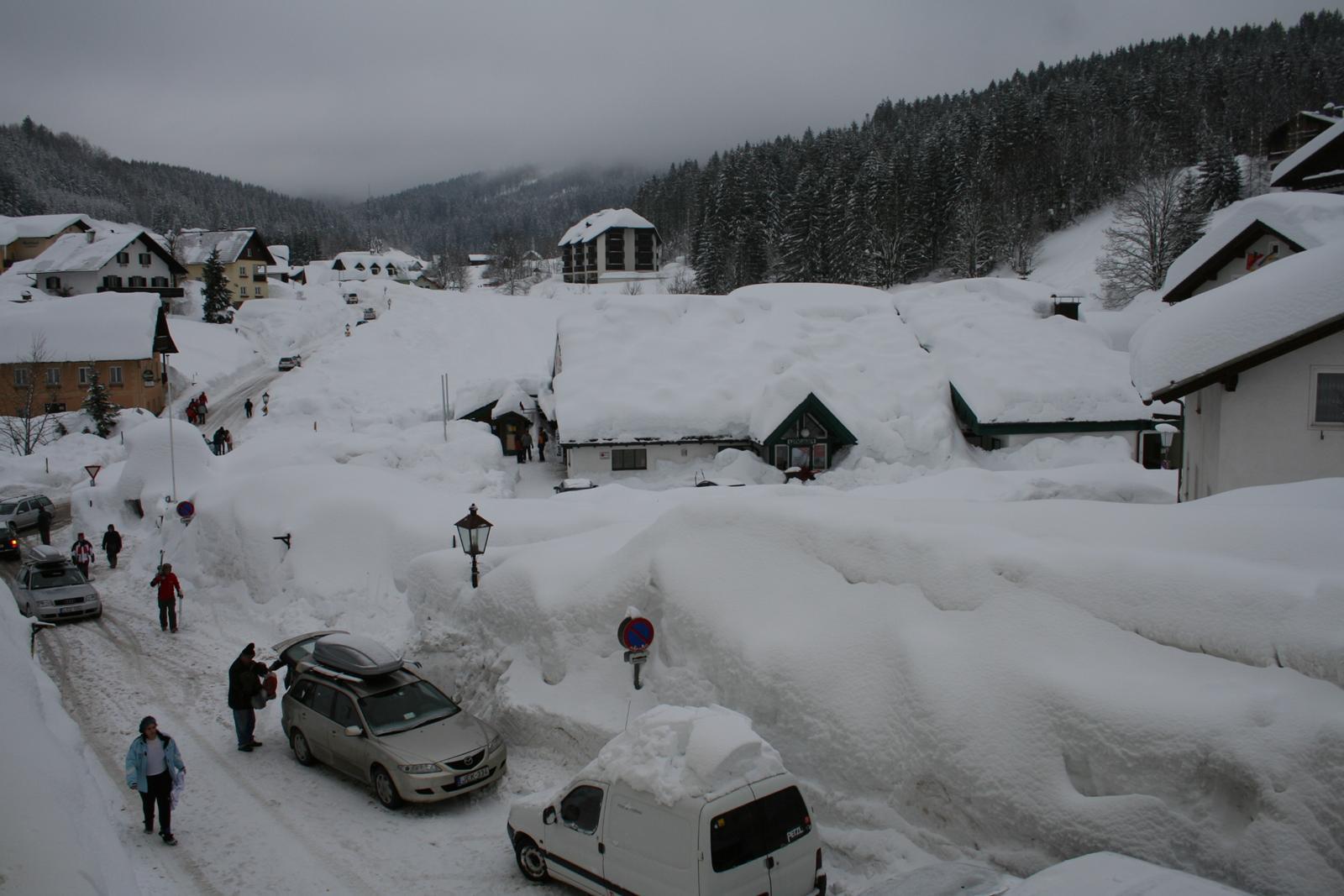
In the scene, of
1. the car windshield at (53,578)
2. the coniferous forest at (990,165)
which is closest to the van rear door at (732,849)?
the car windshield at (53,578)

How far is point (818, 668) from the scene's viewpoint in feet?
33.0

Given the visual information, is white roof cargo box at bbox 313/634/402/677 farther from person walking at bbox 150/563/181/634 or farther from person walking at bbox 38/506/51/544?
person walking at bbox 38/506/51/544

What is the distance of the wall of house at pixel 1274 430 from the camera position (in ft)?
43.0

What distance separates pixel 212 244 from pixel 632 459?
269ft

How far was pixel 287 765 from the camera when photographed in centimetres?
1261

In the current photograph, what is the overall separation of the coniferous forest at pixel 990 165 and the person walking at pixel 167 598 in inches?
2523

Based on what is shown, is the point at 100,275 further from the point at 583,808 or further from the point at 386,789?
the point at 583,808

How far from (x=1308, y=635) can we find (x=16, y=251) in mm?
105672

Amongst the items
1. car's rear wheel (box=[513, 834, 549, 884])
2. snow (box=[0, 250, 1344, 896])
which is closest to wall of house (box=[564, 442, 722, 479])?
A: snow (box=[0, 250, 1344, 896])

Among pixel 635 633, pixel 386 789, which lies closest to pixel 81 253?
pixel 386 789

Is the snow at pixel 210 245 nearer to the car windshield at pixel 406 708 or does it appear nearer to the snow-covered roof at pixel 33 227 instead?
the snow-covered roof at pixel 33 227

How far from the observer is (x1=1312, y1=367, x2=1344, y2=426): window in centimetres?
1300

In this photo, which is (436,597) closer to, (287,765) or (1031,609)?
(287,765)

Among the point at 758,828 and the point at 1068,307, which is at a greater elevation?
the point at 1068,307
